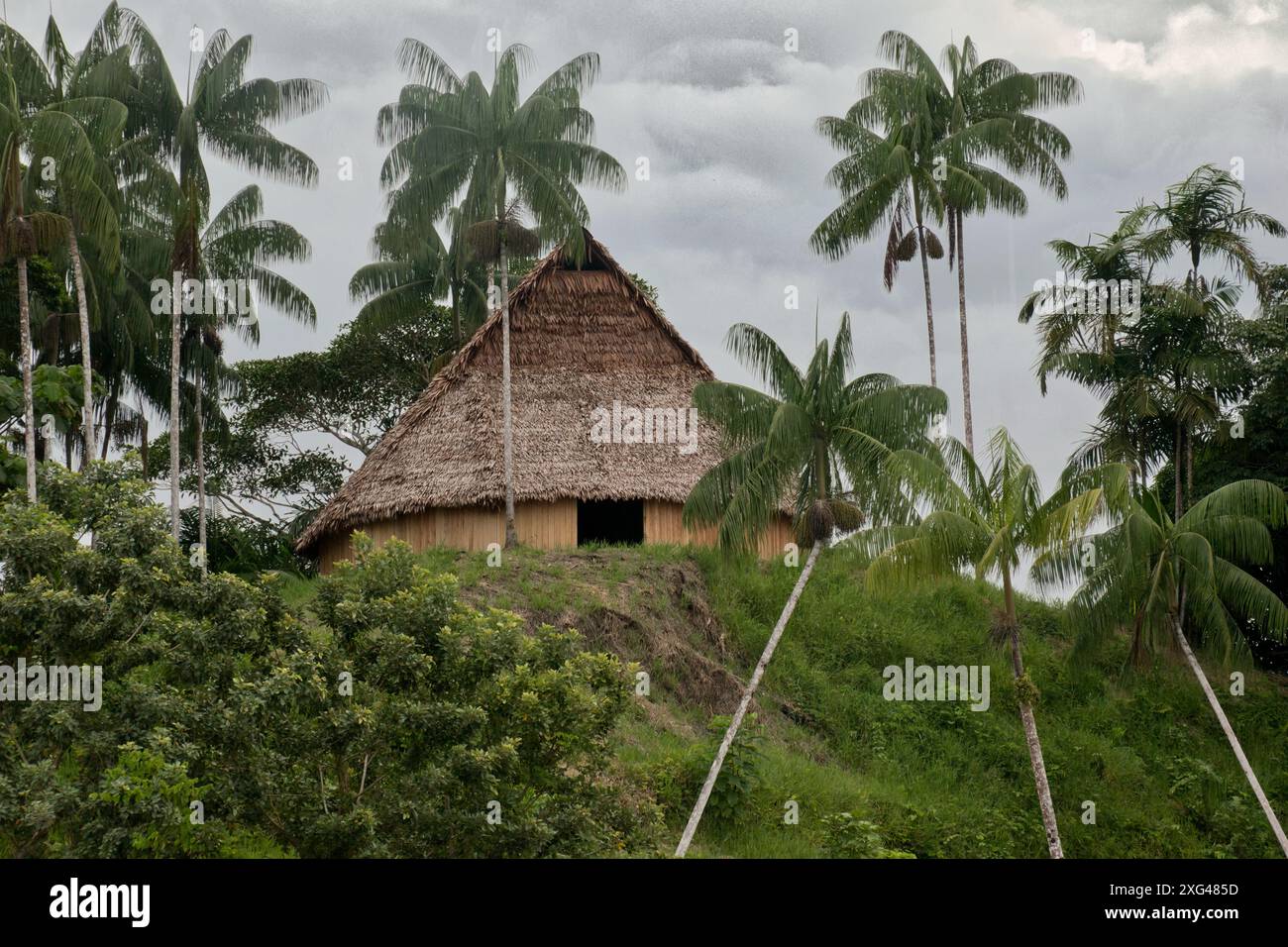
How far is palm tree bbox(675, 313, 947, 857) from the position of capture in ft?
69.4

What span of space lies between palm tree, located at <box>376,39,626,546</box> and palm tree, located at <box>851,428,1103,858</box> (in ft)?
31.7

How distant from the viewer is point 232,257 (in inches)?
1298

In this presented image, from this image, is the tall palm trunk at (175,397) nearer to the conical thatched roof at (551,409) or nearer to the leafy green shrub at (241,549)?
the conical thatched roof at (551,409)

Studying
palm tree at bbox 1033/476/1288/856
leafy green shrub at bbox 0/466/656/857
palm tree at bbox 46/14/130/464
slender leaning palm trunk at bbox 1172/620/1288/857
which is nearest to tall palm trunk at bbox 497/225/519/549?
palm tree at bbox 46/14/130/464

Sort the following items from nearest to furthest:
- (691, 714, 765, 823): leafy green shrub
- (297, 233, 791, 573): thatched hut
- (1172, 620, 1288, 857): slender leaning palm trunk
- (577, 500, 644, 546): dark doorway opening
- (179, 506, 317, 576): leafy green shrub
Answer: (691, 714, 765, 823): leafy green shrub → (1172, 620, 1288, 857): slender leaning palm trunk → (297, 233, 791, 573): thatched hut → (577, 500, 644, 546): dark doorway opening → (179, 506, 317, 576): leafy green shrub

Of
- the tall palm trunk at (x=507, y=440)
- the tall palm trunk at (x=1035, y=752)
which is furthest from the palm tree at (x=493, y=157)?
the tall palm trunk at (x=1035, y=752)

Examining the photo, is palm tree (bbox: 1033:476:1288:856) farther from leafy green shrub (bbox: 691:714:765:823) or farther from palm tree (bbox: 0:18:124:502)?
palm tree (bbox: 0:18:124:502)

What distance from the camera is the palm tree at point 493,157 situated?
28.2 m

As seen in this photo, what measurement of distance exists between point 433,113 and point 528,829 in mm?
17659

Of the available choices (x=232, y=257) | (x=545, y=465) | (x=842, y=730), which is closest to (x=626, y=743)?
(x=842, y=730)

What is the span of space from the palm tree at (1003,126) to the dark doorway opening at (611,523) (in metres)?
7.29

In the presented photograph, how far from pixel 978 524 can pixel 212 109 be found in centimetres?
1963
